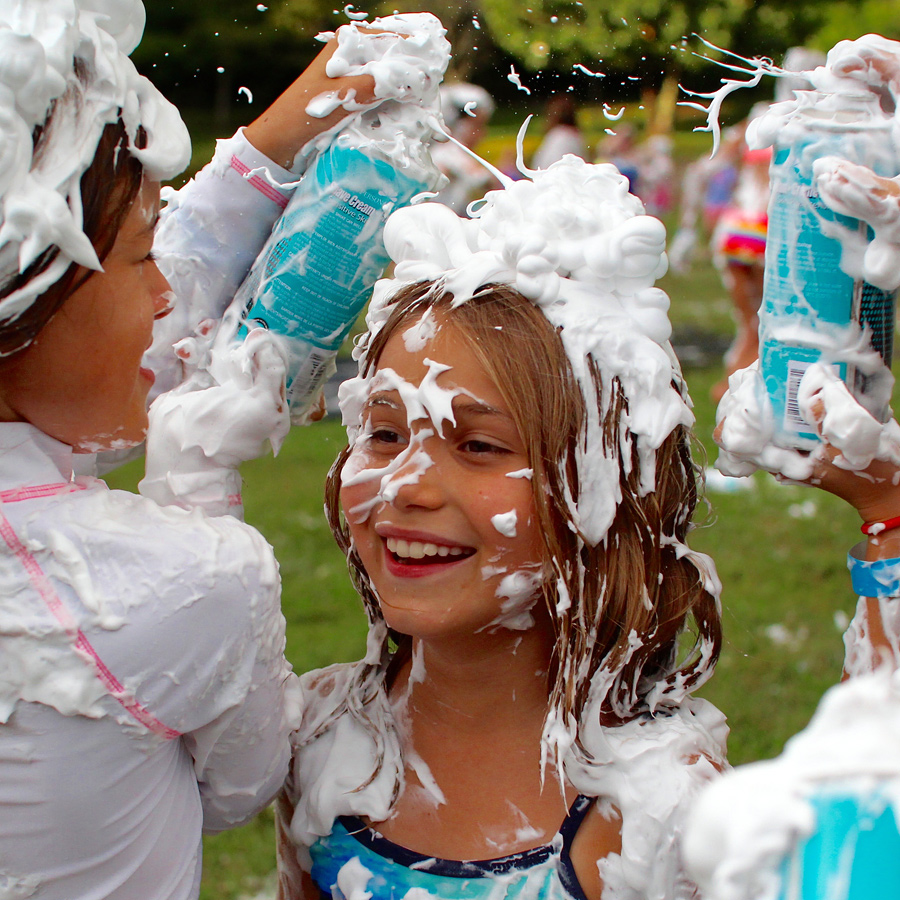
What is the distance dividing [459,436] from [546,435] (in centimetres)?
15

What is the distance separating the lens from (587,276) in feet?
6.11

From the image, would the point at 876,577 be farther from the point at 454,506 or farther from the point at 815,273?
the point at 454,506

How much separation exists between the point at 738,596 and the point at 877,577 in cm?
347

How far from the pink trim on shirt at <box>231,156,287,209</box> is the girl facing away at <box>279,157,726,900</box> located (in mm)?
278

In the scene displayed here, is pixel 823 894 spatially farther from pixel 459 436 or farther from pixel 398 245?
pixel 398 245

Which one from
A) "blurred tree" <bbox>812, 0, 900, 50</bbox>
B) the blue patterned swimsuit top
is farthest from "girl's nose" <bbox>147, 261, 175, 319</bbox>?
"blurred tree" <bbox>812, 0, 900, 50</bbox>

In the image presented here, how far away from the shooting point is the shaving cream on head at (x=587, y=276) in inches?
71.6

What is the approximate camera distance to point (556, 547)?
1.78 meters

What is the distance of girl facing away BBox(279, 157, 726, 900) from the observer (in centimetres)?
178

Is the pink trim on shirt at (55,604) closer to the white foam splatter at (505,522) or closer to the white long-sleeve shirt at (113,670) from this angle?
the white long-sleeve shirt at (113,670)

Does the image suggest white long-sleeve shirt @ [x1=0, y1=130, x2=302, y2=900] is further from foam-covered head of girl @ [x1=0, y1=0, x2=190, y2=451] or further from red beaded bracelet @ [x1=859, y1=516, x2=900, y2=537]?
red beaded bracelet @ [x1=859, y1=516, x2=900, y2=537]

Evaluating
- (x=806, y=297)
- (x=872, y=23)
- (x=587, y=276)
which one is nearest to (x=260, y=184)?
(x=587, y=276)

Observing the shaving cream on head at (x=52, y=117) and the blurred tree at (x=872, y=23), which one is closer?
the shaving cream on head at (x=52, y=117)

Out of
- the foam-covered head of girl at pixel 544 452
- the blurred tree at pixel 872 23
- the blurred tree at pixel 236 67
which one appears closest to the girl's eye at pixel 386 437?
the foam-covered head of girl at pixel 544 452
